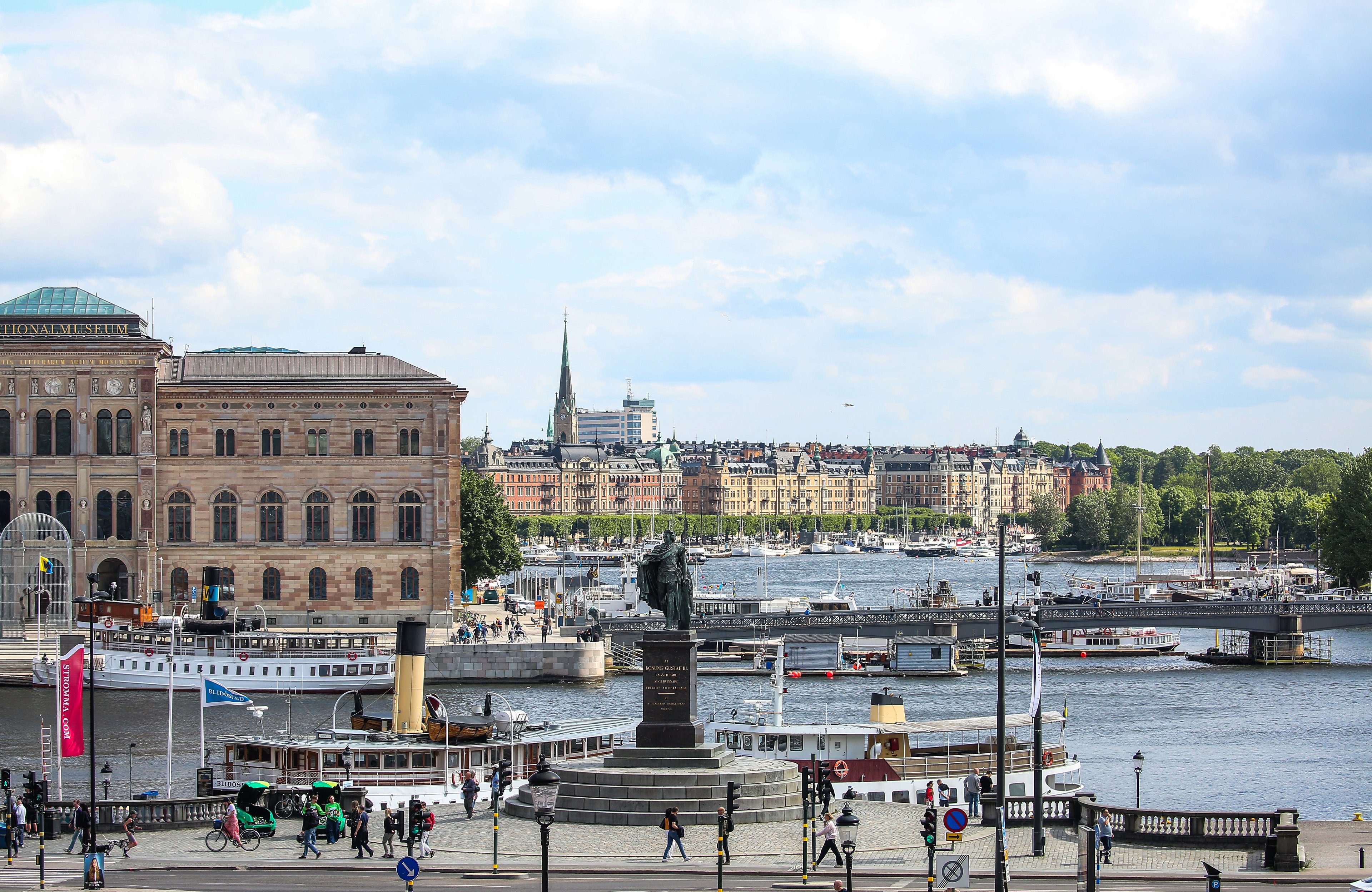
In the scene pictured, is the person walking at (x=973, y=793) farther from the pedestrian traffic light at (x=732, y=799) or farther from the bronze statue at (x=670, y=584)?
the bronze statue at (x=670, y=584)

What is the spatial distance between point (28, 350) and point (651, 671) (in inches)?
2354

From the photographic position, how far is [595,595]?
126 m

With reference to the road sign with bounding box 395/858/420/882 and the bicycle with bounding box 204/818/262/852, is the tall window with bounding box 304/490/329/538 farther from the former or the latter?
the road sign with bounding box 395/858/420/882

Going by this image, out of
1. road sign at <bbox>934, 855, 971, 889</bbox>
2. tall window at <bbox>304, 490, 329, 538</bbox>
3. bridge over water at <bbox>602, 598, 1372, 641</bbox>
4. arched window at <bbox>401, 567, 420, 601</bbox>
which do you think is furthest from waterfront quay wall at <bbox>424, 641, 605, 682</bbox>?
road sign at <bbox>934, 855, 971, 889</bbox>

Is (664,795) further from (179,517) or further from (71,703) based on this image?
(179,517)

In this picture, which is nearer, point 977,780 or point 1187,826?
point 1187,826

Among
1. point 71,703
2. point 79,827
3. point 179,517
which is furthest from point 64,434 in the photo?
point 79,827

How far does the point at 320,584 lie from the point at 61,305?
63.8 feet

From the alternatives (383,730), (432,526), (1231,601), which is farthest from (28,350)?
(1231,601)

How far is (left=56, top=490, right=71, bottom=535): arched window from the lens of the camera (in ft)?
289

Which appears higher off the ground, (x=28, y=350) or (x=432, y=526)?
(x=28, y=350)

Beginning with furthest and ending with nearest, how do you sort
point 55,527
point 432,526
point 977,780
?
point 432,526 → point 55,527 → point 977,780

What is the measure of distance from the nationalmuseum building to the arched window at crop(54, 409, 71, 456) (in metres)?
0.07

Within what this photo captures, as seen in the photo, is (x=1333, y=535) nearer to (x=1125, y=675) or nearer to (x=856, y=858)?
(x=1125, y=675)
